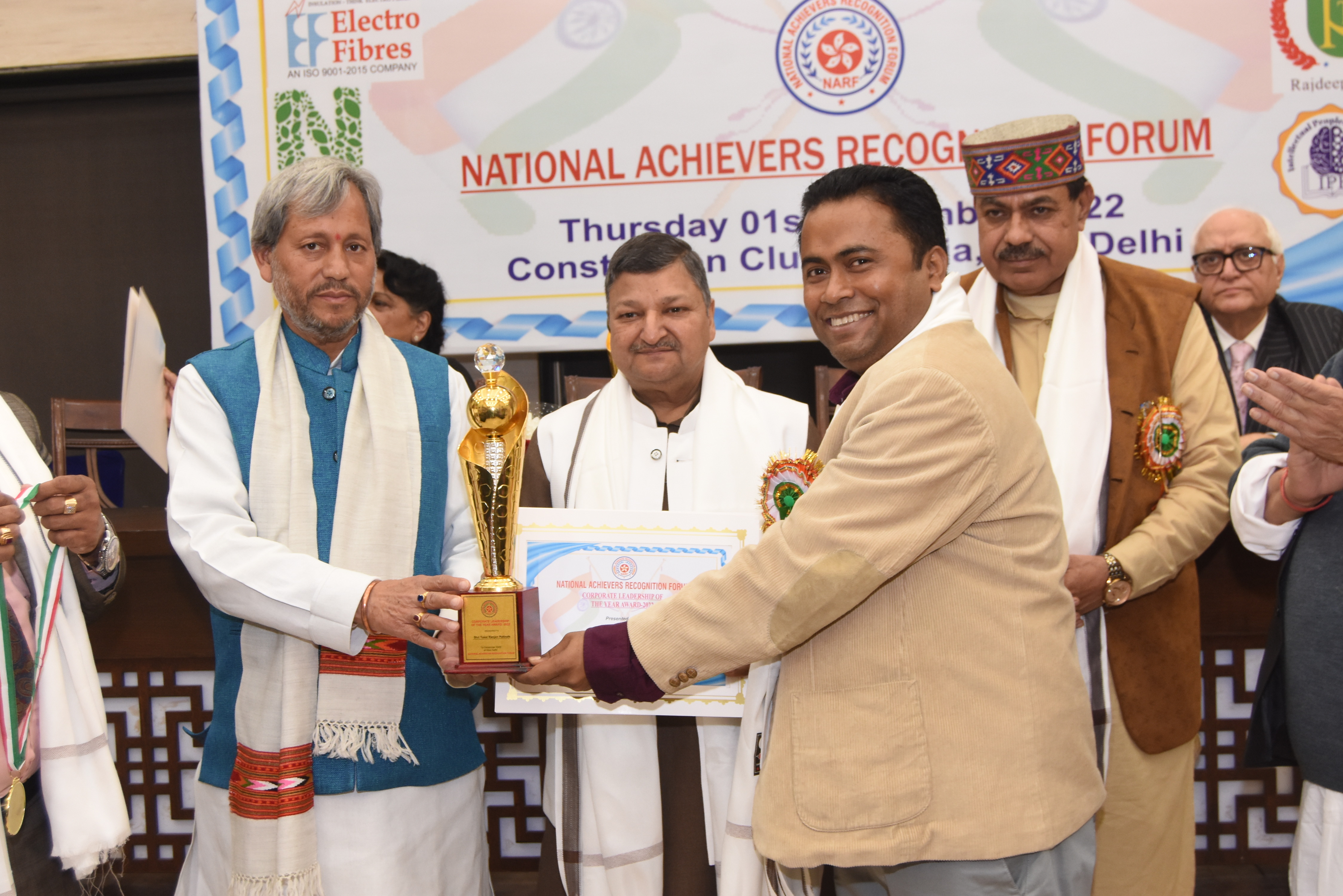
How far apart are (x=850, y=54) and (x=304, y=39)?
2.33m

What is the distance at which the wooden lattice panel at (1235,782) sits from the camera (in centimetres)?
313

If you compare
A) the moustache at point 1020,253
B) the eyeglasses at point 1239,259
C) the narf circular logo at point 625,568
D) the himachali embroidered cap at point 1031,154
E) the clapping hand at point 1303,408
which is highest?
the himachali embroidered cap at point 1031,154

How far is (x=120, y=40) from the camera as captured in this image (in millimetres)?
5203

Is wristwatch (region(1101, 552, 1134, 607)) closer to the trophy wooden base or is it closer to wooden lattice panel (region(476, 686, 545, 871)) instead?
the trophy wooden base

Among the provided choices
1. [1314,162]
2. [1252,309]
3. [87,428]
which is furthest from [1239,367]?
[87,428]

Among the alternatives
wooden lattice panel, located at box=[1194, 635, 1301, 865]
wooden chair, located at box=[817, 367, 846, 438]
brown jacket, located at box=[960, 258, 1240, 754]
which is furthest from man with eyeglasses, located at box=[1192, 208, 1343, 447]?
wooden chair, located at box=[817, 367, 846, 438]

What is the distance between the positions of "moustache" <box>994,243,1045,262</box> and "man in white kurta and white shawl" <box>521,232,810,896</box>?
0.72 m

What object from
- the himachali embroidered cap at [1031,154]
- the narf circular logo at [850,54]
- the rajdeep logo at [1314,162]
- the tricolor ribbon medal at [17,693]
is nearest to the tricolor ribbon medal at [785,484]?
the himachali embroidered cap at [1031,154]

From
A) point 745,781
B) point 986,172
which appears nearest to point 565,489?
point 745,781

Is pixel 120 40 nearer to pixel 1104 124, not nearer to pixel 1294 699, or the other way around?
pixel 1104 124

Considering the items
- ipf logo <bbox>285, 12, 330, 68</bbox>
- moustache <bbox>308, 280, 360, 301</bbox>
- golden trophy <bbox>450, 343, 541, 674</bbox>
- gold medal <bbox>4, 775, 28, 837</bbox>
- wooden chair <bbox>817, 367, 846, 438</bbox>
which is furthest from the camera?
ipf logo <bbox>285, 12, 330, 68</bbox>

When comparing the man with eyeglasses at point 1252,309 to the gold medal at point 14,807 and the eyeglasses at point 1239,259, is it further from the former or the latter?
the gold medal at point 14,807

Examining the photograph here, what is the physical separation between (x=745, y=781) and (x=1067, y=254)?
157 centimetres

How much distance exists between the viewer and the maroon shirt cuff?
5.90 ft
